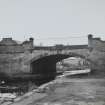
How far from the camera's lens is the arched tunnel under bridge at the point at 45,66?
30156 mm

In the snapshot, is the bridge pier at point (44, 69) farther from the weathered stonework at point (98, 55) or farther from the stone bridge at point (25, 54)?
the weathered stonework at point (98, 55)

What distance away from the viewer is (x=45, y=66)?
117ft

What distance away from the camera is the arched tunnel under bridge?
98.9 ft

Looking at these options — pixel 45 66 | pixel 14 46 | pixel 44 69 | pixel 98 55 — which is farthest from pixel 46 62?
pixel 98 55

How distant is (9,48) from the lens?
1178 inches

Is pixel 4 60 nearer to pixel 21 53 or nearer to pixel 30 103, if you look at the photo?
pixel 21 53

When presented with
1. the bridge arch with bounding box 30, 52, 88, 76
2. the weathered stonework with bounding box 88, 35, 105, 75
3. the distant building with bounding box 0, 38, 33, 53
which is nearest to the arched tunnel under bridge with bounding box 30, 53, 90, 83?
the bridge arch with bounding box 30, 52, 88, 76

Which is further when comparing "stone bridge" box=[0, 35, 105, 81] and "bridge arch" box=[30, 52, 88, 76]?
"bridge arch" box=[30, 52, 88, 76]

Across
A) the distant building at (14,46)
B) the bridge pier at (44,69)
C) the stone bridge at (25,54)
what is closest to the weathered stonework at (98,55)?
the stone bridge at (25,54)

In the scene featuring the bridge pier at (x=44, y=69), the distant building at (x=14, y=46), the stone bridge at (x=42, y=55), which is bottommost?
the bridge pier at (x=44, y=69)

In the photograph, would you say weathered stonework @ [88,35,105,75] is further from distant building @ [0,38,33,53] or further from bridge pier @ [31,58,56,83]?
distant building @ [0,38,33,53]

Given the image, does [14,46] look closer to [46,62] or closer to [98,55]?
[46,62]

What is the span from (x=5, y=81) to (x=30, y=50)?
4.69m

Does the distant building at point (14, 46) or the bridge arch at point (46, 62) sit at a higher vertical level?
the distant building at point (14, 46)
